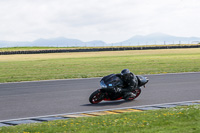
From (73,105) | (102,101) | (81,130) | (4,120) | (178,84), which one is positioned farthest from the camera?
(178,84)

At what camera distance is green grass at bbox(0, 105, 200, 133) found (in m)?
8.19

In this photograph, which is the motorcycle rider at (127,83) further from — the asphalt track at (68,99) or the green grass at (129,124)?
the green grass at (129,124)

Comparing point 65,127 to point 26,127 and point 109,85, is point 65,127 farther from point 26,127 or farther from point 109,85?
point 109,85

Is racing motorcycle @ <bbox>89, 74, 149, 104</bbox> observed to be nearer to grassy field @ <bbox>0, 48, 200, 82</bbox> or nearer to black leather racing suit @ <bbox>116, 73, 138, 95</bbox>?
black leather racing suit @ <bbox>116, 73, 138, 95</bbox>

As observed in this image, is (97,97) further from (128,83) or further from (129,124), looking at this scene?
(129,124)

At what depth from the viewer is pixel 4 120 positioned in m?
10.5

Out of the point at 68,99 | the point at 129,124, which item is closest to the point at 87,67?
the point at 68,99

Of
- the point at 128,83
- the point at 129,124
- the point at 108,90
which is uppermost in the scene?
the point at 128,83

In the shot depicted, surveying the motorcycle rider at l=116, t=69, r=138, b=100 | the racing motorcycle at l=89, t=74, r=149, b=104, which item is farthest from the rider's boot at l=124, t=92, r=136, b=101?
the racing motorcycle at l=89, t=74, r=149, b=104

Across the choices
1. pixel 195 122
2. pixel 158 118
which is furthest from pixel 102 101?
pixel 195 122

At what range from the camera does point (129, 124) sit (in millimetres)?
8781

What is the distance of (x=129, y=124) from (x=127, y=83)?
205 inches

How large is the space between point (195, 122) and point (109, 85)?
497cm

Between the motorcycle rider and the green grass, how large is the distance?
359 centimetres
